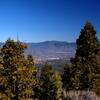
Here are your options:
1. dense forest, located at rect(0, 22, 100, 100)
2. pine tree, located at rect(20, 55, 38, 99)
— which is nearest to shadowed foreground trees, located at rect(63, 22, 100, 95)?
dense forest, located at rect(0, 22, 100, 100)

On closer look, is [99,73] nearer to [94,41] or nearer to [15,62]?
[94,41]

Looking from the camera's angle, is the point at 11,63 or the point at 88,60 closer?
the point at 11,63

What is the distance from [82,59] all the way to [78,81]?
5609 millimetres

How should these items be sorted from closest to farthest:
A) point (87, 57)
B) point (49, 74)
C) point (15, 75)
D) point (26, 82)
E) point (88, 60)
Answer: point (15, 75), point (26, 82), point (87, 57), point (88, 60), point (49, 74)

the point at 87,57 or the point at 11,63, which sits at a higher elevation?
the point at 87,57

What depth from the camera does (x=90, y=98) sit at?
41031 millimetres

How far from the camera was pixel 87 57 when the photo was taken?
59.3 meters

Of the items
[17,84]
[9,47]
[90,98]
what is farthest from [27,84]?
[90,98]

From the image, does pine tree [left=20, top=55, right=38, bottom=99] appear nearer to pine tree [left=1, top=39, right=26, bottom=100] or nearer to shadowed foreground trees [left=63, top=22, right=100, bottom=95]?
pine tree [left=1, top=39, right=26, bottom=100]

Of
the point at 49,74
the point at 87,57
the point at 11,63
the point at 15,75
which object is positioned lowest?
the point at 49,74

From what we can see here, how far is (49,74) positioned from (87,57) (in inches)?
520

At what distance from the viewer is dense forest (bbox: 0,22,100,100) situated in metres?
34.6

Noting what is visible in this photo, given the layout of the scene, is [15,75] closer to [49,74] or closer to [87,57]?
[87,57]

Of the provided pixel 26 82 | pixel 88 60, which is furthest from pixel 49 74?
pixel 26 82
